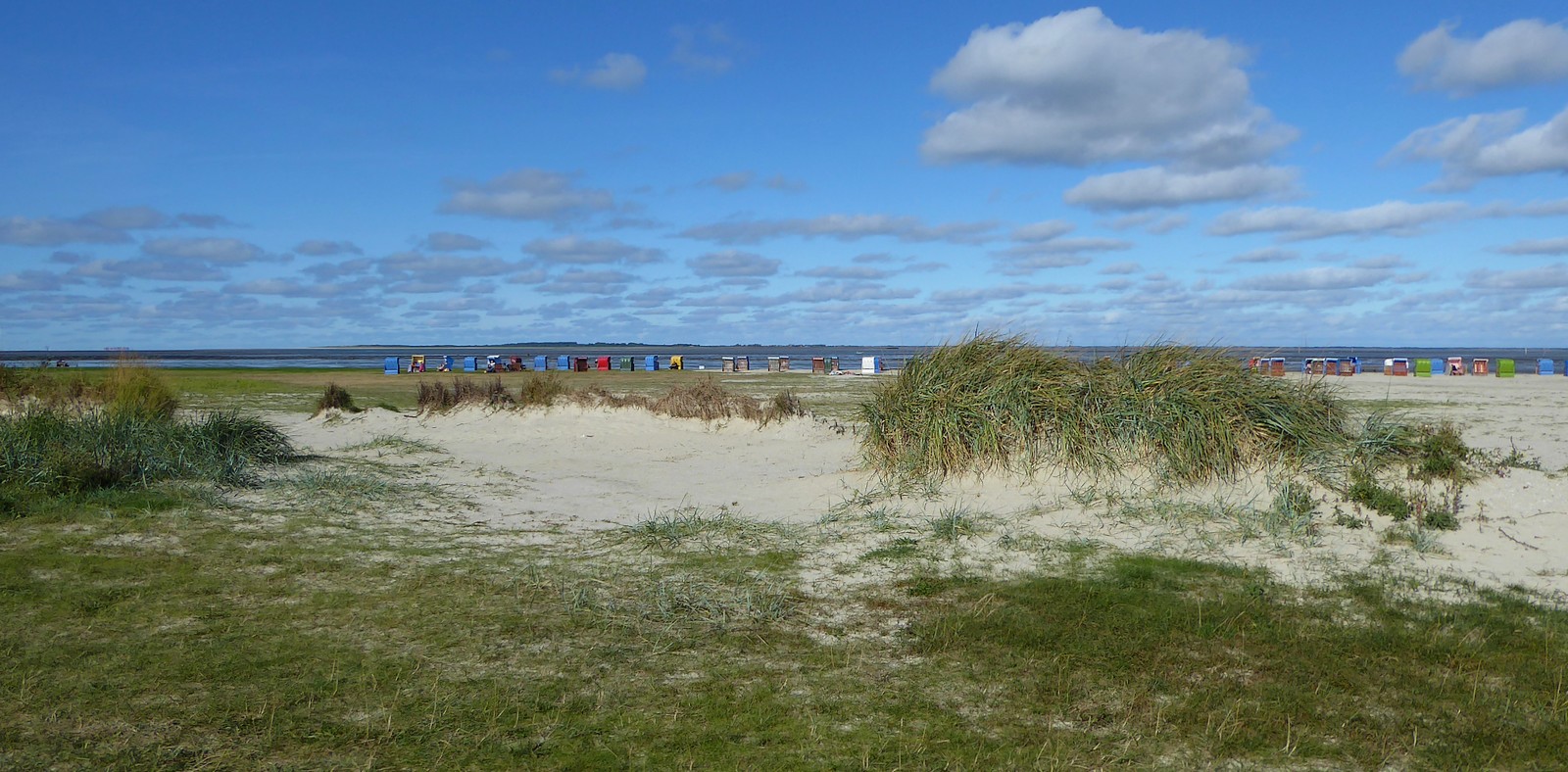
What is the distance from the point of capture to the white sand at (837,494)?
799cm

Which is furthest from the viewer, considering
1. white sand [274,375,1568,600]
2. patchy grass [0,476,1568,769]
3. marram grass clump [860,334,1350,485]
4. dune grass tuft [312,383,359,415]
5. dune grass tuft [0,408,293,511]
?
dune grass tuft [312,383,359,415]

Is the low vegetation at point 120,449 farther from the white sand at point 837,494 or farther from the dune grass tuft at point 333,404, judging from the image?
the dune grass tuft at point 333,404

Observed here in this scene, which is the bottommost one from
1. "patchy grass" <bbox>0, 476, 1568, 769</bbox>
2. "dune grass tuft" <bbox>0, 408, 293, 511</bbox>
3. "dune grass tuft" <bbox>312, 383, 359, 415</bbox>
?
"patchy grass" <bbox>0, 476, 1568, 769</bbox>

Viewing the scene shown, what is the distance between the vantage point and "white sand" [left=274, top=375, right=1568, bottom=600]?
26.2 ft

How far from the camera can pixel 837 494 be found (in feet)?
37.2

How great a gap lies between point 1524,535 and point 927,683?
601 cm

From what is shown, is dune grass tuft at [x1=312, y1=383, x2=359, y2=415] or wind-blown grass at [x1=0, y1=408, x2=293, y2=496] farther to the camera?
dune grass tuft at [x1=312, y1=383, x2=359, y2=415]

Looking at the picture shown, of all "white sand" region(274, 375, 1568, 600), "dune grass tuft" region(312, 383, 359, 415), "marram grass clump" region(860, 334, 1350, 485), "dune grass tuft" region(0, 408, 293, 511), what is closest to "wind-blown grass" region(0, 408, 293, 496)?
"dune grass tuft" region(0, 408, 293, 511)

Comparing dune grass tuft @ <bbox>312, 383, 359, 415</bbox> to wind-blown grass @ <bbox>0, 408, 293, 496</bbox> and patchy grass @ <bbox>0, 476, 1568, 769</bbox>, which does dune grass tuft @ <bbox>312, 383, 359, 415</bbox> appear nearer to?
wind-blown grass @ <bbox>0, 408, 293, 496</bbox>

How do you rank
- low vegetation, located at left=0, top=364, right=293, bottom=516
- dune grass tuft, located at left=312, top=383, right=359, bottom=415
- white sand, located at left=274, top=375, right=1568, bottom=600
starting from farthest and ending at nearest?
dune grass tuft, located at left=312, top=383, right=359, bottom=415
low vegetation, located at left=0, top=364, right=293, bottom=516
white sand, located at left=274, top=375, right=1568, bottom=600

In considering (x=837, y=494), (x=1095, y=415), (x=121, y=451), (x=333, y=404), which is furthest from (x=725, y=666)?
(x=333, y=404)

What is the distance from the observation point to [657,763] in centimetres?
410

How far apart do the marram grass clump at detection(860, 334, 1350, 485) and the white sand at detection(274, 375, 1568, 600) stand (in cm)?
34

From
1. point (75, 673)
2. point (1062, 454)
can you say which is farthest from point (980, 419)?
point (75, 673)
